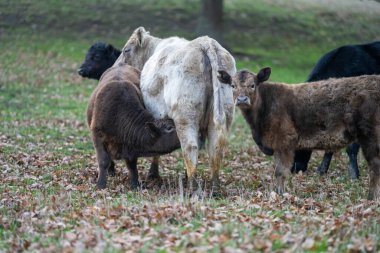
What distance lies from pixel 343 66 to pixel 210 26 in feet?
55.6

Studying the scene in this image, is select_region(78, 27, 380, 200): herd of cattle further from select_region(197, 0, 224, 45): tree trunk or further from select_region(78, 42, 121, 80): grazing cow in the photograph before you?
select_region(197, 0, 224, 45): tree trunk

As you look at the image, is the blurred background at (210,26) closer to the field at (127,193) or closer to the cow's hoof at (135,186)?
the field at (127,193)

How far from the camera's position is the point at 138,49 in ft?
46.9

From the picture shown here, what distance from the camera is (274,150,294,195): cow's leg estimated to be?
1083 cm

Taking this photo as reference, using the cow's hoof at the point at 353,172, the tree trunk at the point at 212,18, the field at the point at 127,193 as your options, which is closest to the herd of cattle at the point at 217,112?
the field at the point at 127,193

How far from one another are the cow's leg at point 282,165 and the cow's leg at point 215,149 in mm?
897

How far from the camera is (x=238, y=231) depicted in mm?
7527

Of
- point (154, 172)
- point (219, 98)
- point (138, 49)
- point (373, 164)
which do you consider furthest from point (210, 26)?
point (373, 164)

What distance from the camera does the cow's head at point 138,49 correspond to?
14203 mm

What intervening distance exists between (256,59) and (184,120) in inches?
810

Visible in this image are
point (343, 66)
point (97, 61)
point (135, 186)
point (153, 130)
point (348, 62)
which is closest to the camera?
point (153, 130)

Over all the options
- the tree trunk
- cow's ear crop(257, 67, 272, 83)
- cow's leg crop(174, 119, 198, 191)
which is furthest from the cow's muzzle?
the tree trunk

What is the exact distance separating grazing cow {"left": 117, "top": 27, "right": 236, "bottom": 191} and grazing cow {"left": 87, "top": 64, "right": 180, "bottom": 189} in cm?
33

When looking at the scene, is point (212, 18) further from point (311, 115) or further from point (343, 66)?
point (311, 115)
